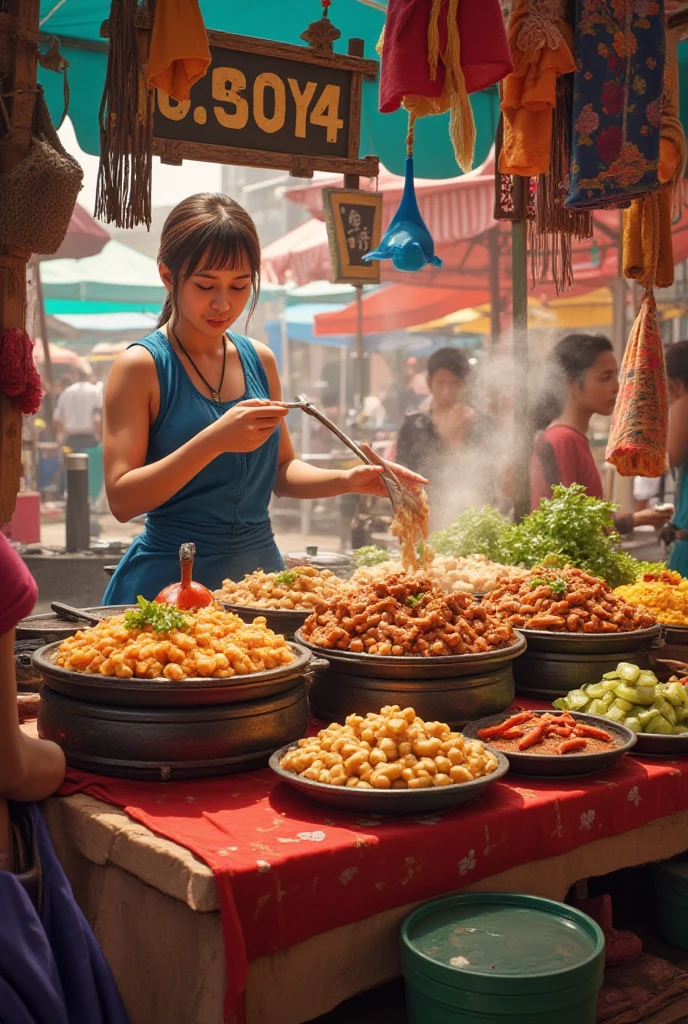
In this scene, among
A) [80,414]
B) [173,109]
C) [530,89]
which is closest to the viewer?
[530,89]

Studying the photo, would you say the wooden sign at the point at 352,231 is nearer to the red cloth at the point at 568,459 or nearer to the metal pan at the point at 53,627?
the red cloth at the point at 568,459

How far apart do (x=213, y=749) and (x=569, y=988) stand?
2.71ft

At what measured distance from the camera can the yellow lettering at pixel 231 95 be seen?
394 cm

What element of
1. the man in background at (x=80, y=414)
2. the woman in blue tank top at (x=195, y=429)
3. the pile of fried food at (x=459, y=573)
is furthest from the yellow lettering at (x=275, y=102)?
the man in background at (x=80, y=414)

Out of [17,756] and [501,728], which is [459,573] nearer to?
[501,728]

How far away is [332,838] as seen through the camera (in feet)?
6.17

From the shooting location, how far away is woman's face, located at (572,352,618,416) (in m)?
5.64

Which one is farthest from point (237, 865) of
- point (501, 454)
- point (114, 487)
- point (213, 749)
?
Result: point (501, 454)

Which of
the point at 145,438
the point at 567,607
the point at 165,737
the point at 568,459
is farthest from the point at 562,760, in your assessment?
the point at 568,459

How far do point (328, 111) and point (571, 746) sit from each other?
9.71 feet

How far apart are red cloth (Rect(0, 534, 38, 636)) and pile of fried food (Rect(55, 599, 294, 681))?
36cm

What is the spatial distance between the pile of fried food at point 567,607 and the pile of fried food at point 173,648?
2.80 ft

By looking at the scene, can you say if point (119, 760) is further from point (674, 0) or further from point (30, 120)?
point (674, 0)

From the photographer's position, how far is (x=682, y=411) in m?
5.36
